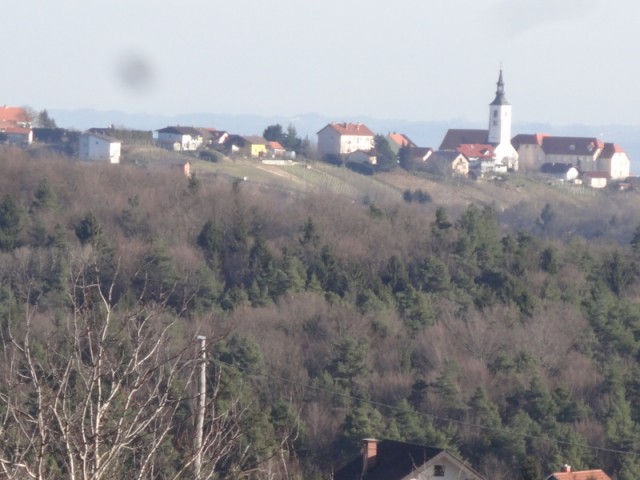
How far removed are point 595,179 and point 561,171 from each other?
182cm

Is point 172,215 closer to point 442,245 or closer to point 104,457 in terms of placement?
point 442,245

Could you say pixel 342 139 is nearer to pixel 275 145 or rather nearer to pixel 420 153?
pixel 420 153

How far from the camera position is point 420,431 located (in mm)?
20438

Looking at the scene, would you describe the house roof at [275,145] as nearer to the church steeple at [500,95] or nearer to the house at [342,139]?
the house at [342,139]

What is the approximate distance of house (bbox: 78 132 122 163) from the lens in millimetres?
50250

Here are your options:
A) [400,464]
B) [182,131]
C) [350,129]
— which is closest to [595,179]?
[350,129]

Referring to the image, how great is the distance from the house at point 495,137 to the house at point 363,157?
10903 mm

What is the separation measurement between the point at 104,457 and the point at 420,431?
53.1 feet

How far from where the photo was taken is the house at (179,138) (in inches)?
2249

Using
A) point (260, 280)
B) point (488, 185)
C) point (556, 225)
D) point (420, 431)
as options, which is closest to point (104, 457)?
point (420, 431)

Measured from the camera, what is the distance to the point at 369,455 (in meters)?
16.8

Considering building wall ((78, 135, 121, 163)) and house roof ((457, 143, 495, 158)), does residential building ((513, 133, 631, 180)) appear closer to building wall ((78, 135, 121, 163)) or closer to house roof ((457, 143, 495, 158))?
house roof ((457, 143, 495, 158))

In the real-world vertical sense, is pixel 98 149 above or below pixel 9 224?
above

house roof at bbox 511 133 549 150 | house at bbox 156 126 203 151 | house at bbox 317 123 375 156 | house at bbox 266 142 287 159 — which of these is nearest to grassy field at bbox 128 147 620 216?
house at bbox 266 142 287 159
